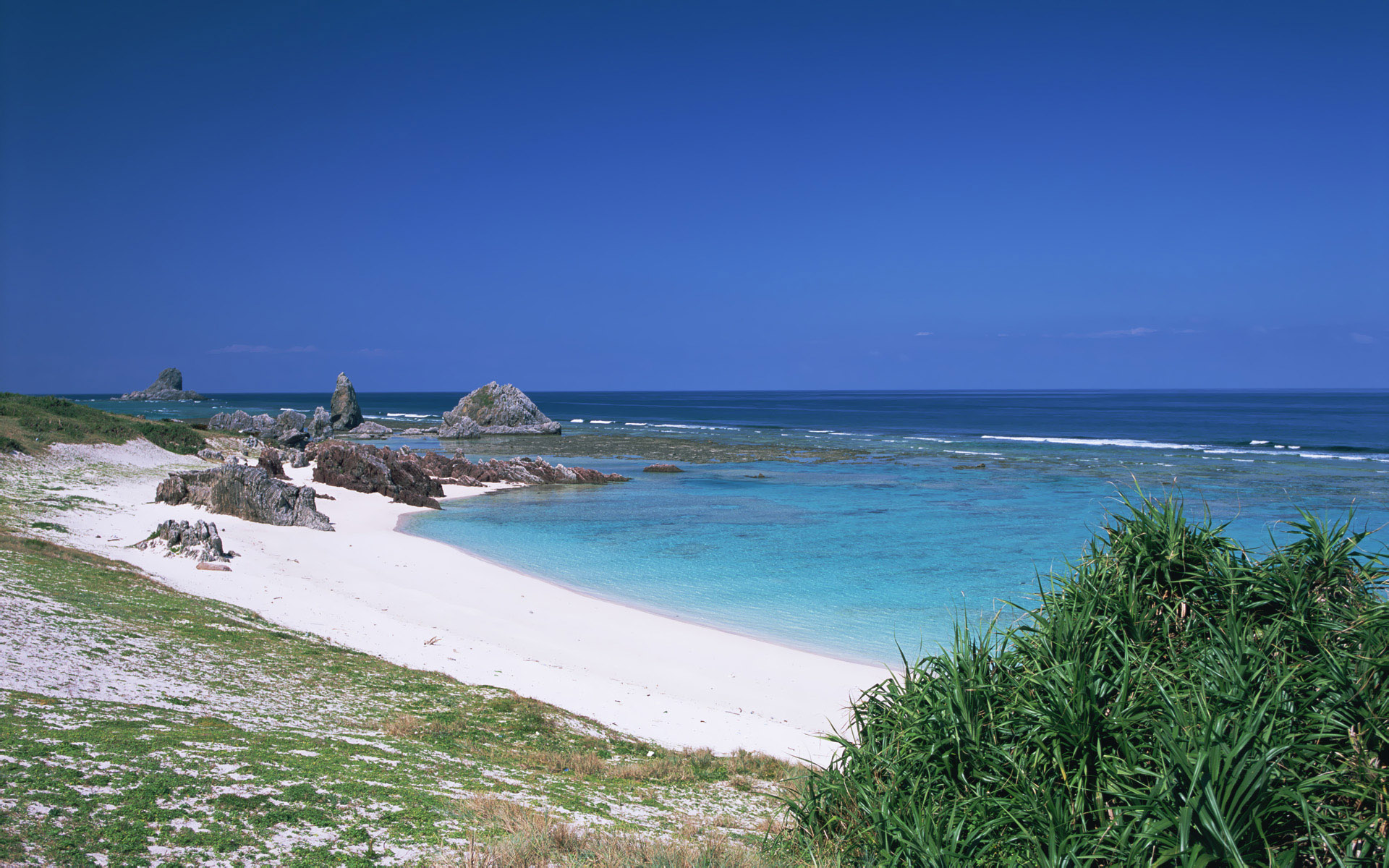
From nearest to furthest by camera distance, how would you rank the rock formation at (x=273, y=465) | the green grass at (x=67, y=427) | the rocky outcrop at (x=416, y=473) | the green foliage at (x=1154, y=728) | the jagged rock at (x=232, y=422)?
the green foliage at (x=1154, y=728), the green grass at (x=67, y=427), the rock formation at (x=273, y=465), the rocky outcrop at (x=416, y=473), the jagged rock at (x=232, y=422)

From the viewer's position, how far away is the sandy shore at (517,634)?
1110 centimetres

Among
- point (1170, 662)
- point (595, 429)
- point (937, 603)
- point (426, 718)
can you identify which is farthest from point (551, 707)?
point (595, 429)

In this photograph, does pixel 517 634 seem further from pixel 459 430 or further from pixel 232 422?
pixel 459 430

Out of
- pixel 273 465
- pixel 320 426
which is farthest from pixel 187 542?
pixel 320 426

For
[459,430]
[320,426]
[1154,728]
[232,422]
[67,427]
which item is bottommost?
[459,430]

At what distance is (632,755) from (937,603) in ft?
38.0

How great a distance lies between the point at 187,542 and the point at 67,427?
21742 millimetres

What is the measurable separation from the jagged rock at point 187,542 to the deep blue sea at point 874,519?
25.5ft

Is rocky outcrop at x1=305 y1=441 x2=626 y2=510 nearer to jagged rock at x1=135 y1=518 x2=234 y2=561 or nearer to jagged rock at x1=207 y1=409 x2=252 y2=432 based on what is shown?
jagged rock at x1=135 y1=518 x2=234 y2=561

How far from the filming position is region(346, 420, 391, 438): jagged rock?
73312 millimetres

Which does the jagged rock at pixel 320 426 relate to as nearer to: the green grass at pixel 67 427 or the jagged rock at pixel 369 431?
the jagged rock at pixel 369 431

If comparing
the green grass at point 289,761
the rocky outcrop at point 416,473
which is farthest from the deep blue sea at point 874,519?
the green grass at point 289,761

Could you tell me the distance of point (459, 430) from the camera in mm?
76875

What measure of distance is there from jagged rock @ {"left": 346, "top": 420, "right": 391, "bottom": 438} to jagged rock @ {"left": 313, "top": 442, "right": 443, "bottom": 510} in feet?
133
